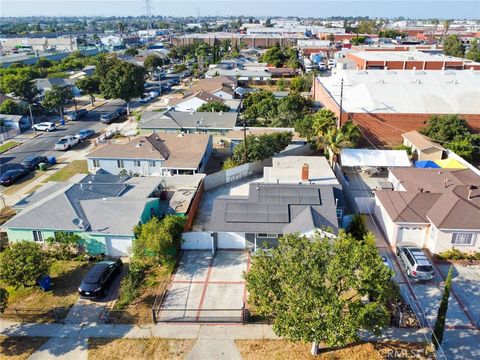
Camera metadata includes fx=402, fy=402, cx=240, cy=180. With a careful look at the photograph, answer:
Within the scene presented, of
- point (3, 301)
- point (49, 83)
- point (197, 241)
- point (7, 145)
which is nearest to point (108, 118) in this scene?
point (7, 145)

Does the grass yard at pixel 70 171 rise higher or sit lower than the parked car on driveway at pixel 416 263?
lower

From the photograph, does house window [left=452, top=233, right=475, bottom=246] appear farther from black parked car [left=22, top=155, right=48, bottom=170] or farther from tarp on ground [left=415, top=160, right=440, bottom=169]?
black parked car [left=22, top=155, right=48, bottom=170]

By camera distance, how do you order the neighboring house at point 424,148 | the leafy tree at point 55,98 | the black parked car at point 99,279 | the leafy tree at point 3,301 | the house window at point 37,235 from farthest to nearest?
the leafy tree at point 55,98 < the neighboring house at point 424,148 < the house window at point 37,235 < the black parked car at point 99,279 < the leafy tree at point 3,301

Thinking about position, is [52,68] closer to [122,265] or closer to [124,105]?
[124,105]

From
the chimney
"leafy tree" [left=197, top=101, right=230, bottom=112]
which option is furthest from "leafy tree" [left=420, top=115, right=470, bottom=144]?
"leafy tree" [left=197, top=101, right=230, bottom=112]

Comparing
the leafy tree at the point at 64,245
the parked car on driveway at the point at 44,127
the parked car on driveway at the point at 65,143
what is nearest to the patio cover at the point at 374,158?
the leafy tree at the point at 64,245

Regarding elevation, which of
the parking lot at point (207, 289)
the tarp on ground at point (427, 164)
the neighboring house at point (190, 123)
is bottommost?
the parking lot at point (207, 289)

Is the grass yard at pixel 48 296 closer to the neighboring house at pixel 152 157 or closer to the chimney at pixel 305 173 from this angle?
the neighboring house at pixel 152 157
